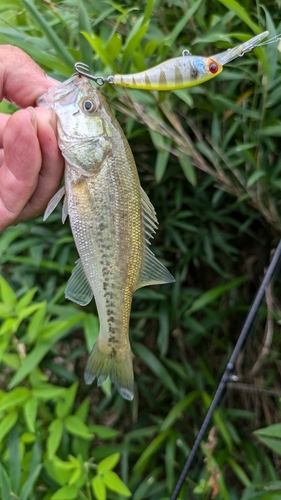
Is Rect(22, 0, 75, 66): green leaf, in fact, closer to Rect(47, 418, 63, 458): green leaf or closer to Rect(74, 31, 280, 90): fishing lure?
Rect(74, 31, 280, 90): fishing lure

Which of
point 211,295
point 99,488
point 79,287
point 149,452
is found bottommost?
point 149,452

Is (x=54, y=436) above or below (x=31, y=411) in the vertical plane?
below

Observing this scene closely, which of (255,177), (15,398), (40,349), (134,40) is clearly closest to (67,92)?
(134,40)

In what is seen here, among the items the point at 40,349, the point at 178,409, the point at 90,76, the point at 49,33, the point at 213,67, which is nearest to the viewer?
the point at 213,67

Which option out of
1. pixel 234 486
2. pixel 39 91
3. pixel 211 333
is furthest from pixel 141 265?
pixel 234 486

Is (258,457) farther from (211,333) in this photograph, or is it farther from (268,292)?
(268,292)

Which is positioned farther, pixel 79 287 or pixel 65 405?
pixel 65 405

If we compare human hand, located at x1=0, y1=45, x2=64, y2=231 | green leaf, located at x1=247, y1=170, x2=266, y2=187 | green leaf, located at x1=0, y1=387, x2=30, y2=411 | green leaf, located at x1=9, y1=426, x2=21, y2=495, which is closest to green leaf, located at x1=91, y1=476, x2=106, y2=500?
green leaf, located at x1=9, y1=426, x2=21, y2=495

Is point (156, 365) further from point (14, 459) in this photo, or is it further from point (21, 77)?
point (21, 77)
